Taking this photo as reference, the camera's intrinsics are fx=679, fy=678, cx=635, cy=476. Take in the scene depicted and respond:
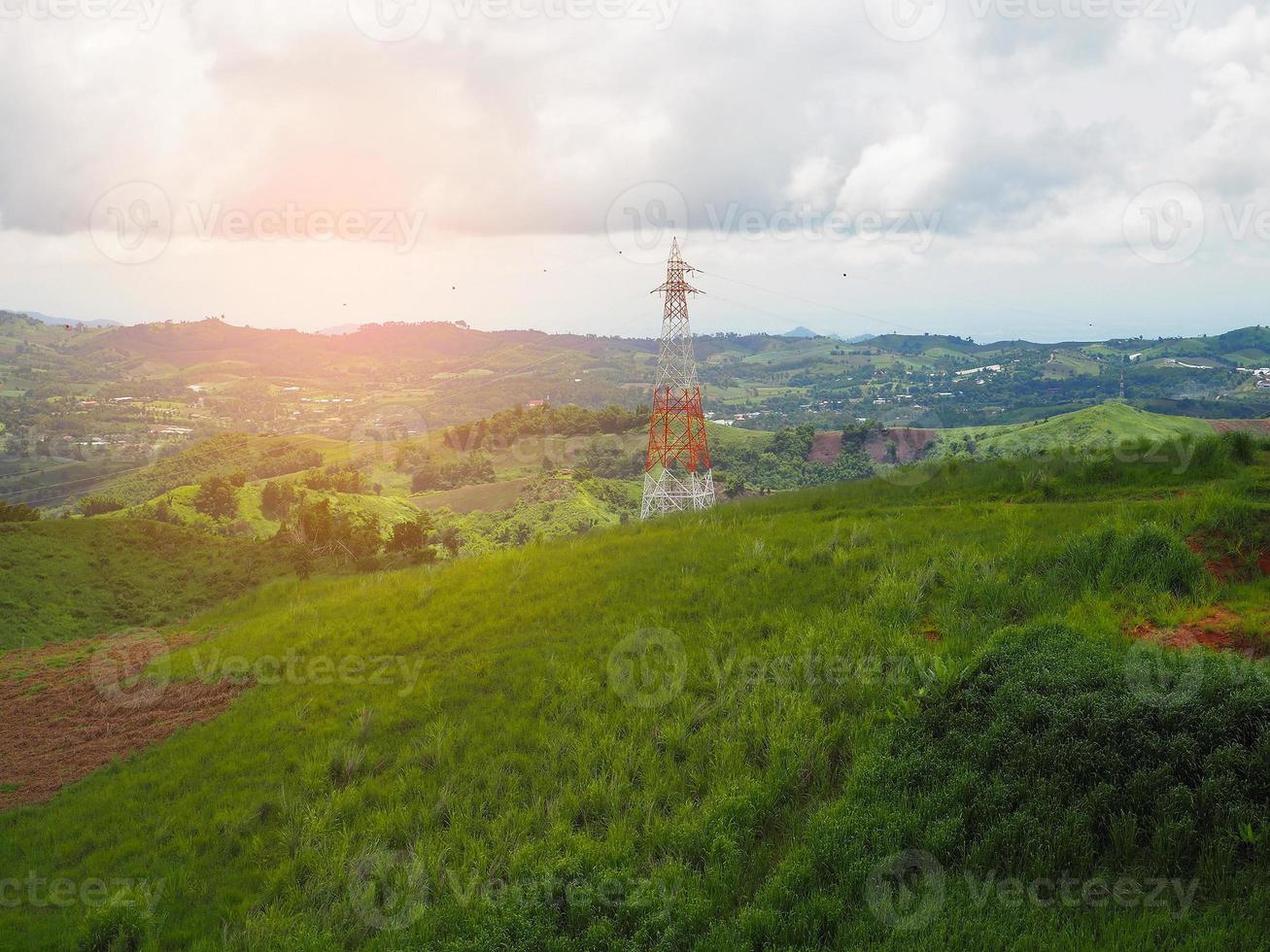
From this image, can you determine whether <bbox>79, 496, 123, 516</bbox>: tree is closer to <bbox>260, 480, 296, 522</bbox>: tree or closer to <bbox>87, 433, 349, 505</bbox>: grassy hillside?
<bbox>260, 480, 296, 522</bbox>: tree

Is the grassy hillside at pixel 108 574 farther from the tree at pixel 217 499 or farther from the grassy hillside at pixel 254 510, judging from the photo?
the tree at pixel 217 499

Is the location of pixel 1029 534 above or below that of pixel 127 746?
above

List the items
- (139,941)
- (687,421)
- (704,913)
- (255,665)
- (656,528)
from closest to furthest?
(704,913), (139,941), (255,665), (656,528), (687,421)

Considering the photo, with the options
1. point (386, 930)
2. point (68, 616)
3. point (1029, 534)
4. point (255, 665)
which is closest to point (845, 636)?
point (1029, 534)

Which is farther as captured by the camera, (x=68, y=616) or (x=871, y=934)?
(x=68, y=616)

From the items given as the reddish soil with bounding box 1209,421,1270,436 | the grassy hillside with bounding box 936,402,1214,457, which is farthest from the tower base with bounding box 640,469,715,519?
the grassy hillside with bounding box 936,402,1214,457

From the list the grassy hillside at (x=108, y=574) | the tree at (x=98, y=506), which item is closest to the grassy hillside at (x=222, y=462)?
the tree at (x=98, y=506)

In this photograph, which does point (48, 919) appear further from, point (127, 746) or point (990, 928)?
point (990, 928)
